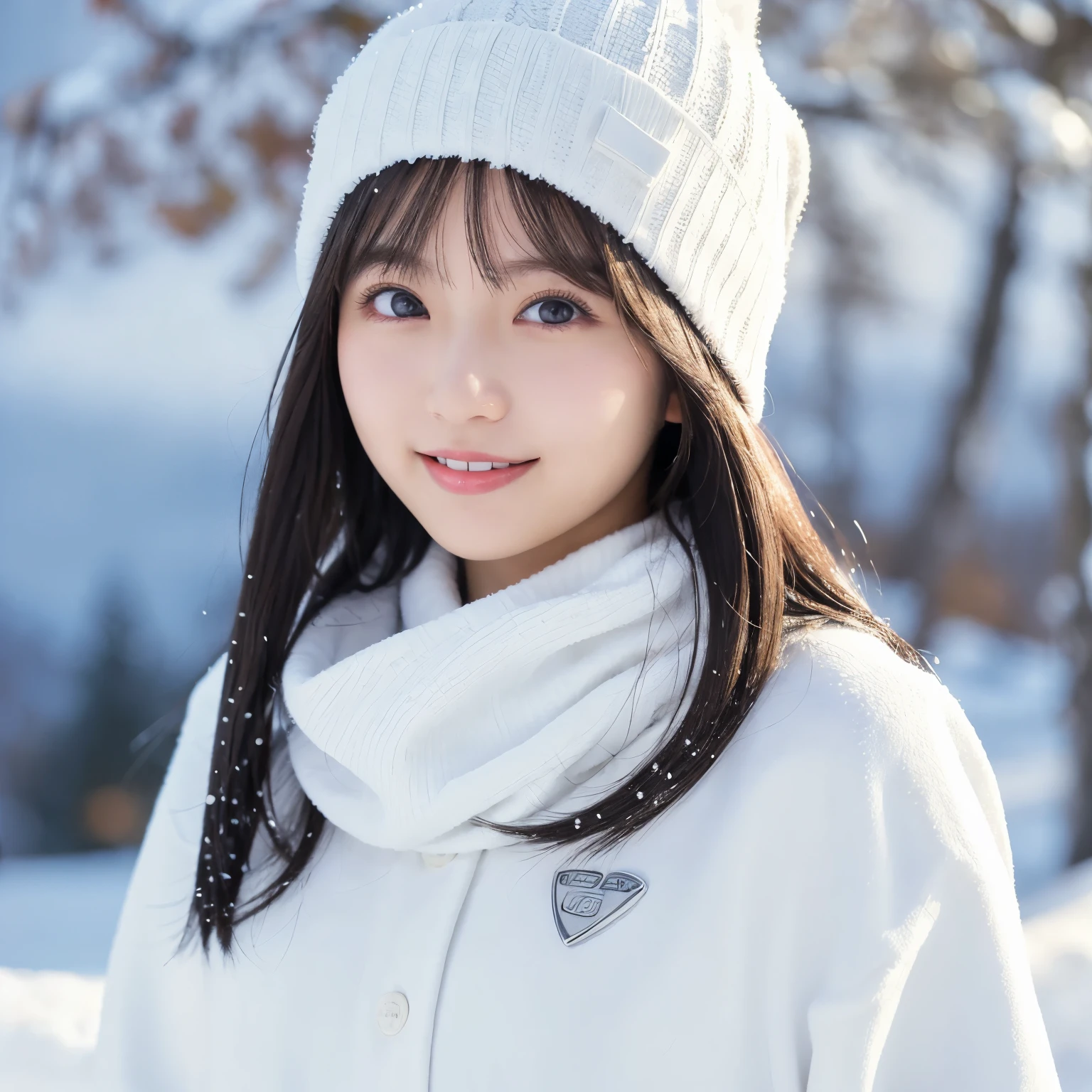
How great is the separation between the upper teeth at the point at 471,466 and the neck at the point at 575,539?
0.61 ft

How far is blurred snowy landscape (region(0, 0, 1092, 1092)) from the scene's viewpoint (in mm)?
2705

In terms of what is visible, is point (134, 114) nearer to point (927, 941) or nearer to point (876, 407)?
point (876, 407)

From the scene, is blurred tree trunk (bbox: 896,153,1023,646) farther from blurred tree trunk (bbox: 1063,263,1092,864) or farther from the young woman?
the young woman

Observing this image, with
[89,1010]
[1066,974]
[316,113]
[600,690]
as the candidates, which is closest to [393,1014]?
[600,690]

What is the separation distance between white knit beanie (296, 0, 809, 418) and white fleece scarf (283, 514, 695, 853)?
0.92 feet

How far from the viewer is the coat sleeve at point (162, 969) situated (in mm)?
1383

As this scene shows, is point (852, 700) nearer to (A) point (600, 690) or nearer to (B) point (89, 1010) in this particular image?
(A) point (600, 690)

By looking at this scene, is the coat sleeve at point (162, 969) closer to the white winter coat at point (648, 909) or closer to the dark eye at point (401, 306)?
the white winter coat at point (648, 909)

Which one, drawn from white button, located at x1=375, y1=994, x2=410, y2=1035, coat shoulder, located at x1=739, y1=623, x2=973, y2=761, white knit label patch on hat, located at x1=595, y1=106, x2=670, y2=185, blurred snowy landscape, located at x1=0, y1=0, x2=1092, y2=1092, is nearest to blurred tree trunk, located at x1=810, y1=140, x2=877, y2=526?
blurred snowy landscape, located at x1=0, y1=0, x2=1092, y2=1092

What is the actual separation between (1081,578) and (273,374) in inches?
87.8

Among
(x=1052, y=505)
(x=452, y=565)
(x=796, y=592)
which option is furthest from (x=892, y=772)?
(x=1052, y=505)

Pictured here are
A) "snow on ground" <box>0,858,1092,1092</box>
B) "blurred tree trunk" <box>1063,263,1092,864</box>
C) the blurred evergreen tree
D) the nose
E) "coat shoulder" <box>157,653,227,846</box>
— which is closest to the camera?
the nose

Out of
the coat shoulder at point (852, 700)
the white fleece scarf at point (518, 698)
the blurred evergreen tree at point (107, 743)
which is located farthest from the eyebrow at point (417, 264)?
the blurred evergreen tree at point (107, 743)

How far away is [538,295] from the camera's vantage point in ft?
3.48
